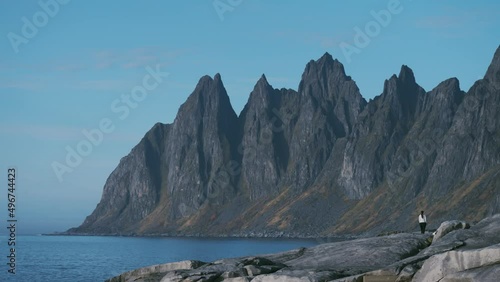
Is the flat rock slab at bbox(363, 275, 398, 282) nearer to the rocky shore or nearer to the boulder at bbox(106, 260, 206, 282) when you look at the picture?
the rocky shore

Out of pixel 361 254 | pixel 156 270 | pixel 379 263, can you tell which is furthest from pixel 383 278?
pixel 156 270

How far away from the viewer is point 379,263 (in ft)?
168

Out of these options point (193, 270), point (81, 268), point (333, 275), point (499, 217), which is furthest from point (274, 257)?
point (81, 268)

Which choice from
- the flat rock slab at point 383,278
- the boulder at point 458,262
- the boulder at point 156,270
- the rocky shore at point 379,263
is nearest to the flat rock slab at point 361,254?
the rocky shore at point 379,263

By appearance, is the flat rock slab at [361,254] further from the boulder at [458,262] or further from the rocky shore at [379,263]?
the boulder at [458,262]

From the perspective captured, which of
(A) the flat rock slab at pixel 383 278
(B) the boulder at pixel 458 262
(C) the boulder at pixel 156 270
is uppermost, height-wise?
(C) the boulder at pixel 156 270

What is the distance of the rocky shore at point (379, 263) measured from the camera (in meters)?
42.6

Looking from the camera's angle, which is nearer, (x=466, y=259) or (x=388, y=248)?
(x=466, y=259)

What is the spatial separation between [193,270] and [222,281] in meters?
3.89

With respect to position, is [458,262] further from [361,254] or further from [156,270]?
[156,270]

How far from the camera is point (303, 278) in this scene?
45.8m

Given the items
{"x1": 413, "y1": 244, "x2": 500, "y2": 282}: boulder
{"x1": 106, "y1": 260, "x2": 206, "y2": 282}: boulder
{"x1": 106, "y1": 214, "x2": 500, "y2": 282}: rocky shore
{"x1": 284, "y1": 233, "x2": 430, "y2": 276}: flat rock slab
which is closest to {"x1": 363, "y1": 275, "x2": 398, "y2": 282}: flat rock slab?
{"x1": 106, "y1": 214, "x2": 500, "y2": 282}: rocky shore

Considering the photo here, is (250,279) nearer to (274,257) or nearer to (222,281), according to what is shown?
(222,281)

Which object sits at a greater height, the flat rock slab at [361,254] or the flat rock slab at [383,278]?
the flat rock slab at [361,254]
